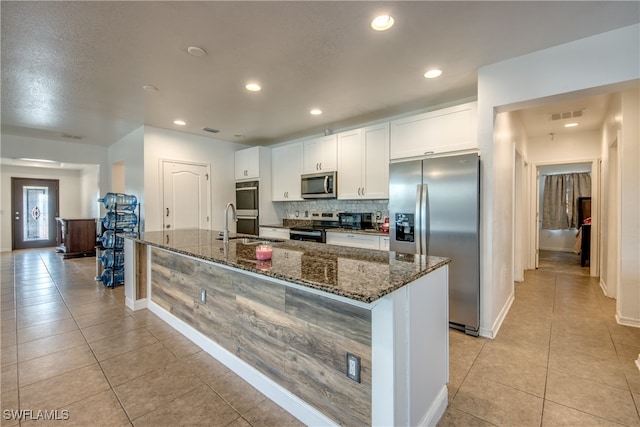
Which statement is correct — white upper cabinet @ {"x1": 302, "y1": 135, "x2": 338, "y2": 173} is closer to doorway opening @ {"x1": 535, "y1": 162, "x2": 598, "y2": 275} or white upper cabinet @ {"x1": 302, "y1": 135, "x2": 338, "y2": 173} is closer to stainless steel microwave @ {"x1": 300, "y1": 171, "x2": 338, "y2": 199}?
stainless steel microwave @ {"x1": 300, "y1": 171, "x2": 338, "y2": 199}

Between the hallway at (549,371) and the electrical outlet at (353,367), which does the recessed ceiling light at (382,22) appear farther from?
the hallway at (549,371)

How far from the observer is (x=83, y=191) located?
9078 mm

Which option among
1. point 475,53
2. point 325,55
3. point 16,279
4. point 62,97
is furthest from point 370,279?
point 16,279

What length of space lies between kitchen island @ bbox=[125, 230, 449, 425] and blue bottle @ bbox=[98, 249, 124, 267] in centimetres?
270

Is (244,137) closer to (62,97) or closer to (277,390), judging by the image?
(62,97)

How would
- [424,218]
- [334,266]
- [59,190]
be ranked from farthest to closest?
[59,190], [424,218], [334,266]

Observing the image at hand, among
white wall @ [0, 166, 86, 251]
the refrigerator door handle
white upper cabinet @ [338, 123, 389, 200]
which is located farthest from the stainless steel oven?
white wall @ [0, 166, 86, 251]

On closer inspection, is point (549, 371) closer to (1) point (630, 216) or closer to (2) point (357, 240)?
(1) point (630, 216)

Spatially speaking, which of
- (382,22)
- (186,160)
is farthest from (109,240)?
(382,22)

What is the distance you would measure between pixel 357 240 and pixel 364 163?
1.08 metres

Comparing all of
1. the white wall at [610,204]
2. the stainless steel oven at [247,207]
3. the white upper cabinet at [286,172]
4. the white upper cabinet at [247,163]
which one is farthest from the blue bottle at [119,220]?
the white wall at [610,204]

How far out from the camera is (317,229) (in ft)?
13.7

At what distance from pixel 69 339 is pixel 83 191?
8.44 m

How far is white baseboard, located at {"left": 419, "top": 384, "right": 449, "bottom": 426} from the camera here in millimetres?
1537
